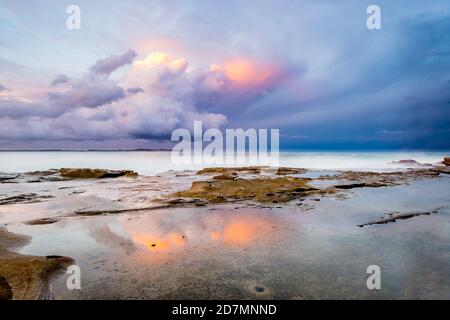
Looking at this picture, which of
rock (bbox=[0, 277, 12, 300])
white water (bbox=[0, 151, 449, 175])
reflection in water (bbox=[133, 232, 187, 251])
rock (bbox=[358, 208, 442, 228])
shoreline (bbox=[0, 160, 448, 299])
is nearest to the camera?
rock (bbox=[0, 277, 12, 300])

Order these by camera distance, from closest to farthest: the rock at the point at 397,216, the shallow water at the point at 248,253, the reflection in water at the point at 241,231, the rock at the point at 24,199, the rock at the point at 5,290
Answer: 1. the rock at the point at 5,290
2. the shallow water at the point at 248,253
3. the reflection in water at the point at 241,231
4. the rock at the point at 397,216
5. the rock at the point at 24,199

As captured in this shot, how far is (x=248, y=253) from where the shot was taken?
6.13 m

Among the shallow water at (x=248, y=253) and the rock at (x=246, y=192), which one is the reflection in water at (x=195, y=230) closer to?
the shallow water at (x=248, y=253)

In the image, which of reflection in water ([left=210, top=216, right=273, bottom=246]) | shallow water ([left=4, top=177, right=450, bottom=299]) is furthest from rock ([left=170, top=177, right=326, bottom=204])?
reflection in water ([left=210, top=216, right=273, bottom=246])

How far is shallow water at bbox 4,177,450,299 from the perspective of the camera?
4.48 m

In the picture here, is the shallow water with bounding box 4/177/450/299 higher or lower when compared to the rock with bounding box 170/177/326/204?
lower

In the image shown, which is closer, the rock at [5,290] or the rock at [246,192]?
the rock at [5,290]

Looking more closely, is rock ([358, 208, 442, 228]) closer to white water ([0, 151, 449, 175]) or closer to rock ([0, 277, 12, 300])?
rock ([0, 277, 12, 300])

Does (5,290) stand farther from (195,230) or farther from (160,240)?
(195,230)

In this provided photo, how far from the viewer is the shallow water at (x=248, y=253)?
4.48 metres

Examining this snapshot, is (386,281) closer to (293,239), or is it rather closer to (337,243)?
(337,243)

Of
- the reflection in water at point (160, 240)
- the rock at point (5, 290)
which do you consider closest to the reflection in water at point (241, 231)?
the reflection in water at point (160, 240)

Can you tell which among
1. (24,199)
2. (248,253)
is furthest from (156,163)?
(248,253)

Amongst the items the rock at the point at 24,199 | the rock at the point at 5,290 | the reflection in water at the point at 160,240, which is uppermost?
the rock at the point at 5,290
